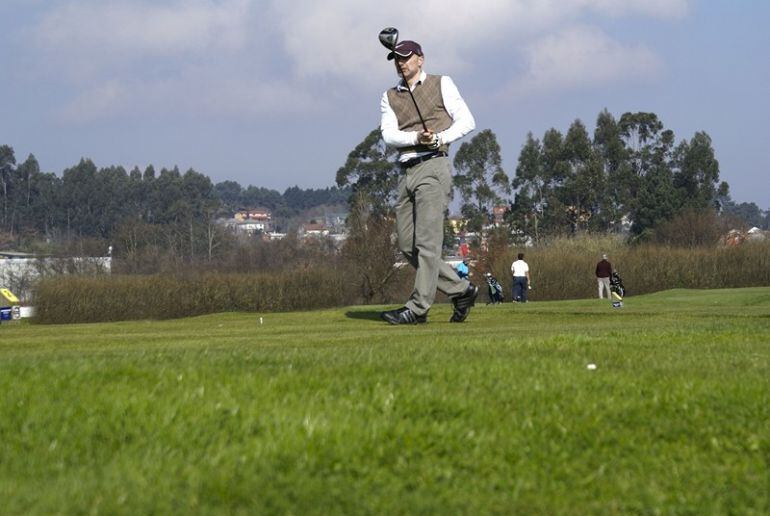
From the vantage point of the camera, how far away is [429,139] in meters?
12.4

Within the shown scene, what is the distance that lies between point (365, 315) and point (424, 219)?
255 centimetres

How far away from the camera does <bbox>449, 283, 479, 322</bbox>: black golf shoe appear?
1404 centimetres

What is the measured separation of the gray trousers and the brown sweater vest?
305 millimetres

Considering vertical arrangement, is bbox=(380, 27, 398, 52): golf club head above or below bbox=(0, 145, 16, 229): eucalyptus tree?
below

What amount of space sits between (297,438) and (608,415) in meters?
1.59

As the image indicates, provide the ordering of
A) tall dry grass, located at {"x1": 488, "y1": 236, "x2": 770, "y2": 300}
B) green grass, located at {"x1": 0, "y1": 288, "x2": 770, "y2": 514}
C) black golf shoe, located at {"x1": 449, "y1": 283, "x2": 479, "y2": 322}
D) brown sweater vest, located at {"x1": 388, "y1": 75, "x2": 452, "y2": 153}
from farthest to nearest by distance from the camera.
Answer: tall dry grass, located at {"x1": 488, "y1": 236, "x2": 770, "y2": 300}, black golf shoe, located at {"x1": 449, "y1": 283, "x2": 479, "y2": 322}, brown sweater vest, located at {"x1": 388, "y1": 75, "x2": 452, "y2": 153}, green grass, located at {"x1": 0, "y1": 288, "x2": 770, "y2": 514}

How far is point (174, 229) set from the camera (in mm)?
144250

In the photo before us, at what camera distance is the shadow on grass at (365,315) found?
14.7 m

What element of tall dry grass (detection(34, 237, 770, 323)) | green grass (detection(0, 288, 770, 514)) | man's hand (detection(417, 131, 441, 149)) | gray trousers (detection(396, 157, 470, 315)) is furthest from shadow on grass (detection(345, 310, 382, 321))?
tall dry grass (detection(34, 237, 770, 323))

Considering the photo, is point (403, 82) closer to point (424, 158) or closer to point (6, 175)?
point (424, 158)

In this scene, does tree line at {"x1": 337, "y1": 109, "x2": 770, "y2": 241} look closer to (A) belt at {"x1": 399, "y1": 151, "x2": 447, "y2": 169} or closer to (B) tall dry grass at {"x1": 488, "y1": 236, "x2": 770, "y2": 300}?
(B) tall dry grass at {"x1": 488, "y1": 236, "x2": 770, "y2": 300}

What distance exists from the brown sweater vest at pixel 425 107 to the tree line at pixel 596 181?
86903 millimetres

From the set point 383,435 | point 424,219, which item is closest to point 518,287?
point 424,219

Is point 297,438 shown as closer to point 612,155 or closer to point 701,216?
point 701,216
